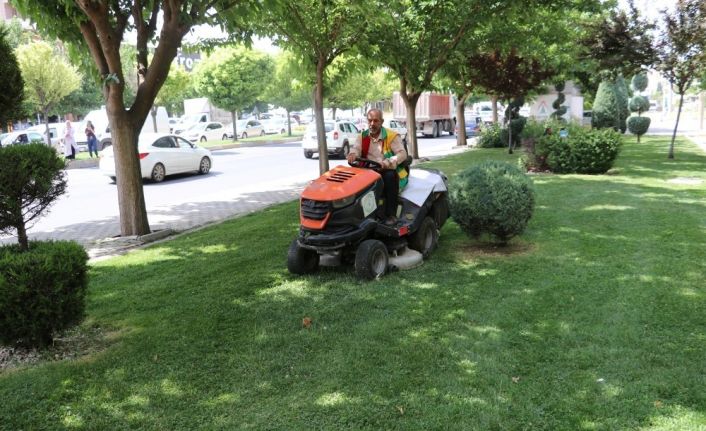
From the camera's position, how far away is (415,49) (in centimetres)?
1802

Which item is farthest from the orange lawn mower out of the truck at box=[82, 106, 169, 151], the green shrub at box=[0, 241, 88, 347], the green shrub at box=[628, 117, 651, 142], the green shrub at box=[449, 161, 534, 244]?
the truck at box=[82, 106, 169, 151]

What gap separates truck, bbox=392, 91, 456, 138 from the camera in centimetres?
3681

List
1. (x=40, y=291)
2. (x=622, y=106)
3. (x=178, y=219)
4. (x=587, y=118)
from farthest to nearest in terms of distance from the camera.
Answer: (x=587, y=118)
(x=622, y=106)
(x=178, y=219)
(x=40, y=291)

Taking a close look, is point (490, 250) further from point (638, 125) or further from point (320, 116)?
point (638, 125)

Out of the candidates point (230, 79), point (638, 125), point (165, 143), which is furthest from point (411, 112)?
point (230, 79)

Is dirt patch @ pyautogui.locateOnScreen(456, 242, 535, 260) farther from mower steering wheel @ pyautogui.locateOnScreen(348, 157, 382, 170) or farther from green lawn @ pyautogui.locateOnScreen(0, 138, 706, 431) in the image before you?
mower steering wheel @ pyautogui.locateOnScreen(348, 157, 382, 170)

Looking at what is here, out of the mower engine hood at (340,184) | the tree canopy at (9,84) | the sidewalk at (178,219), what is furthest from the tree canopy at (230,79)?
the tree canopy at (9,84)

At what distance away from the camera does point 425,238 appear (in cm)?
675

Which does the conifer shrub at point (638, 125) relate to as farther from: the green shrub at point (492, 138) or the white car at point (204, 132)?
the white car at point (204, 132)

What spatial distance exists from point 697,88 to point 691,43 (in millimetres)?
21010

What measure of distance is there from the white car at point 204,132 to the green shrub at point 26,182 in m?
36.5

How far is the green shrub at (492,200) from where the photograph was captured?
6488 mm

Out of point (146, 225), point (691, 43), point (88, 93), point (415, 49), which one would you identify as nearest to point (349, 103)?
point (88, 93)

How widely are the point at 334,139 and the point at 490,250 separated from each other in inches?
691
